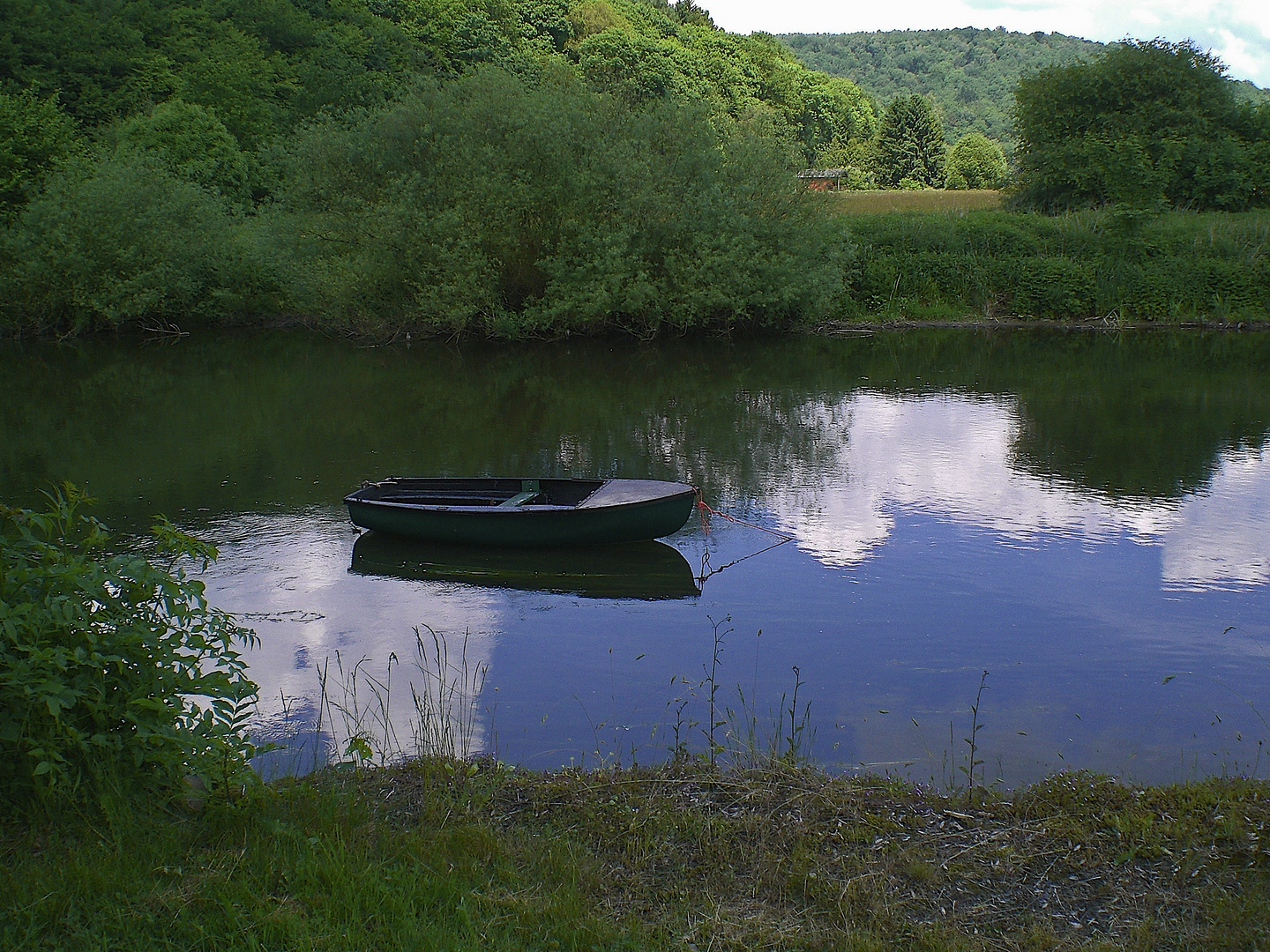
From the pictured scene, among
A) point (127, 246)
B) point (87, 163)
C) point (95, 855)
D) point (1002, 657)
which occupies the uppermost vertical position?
point (87, 163)

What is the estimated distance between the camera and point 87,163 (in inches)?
1257

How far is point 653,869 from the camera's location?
4340mm

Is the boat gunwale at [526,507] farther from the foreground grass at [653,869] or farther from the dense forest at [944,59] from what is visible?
the dense forest at [944,59]

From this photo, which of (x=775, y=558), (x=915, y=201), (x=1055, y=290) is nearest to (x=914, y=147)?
(x=915, y=201)

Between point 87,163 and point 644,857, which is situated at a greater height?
point 87,163

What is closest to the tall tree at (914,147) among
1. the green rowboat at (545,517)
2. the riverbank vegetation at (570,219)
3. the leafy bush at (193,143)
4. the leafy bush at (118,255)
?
the riverbank vegetation at (570,219)

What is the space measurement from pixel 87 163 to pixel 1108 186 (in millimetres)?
32704

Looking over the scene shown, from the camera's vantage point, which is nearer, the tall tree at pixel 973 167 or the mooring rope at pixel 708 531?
the mooring rope at pixel 708 531

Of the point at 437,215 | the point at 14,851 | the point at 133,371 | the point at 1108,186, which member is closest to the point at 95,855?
the point at 14,851

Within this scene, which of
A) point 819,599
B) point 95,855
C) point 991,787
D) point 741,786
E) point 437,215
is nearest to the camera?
point 95,855

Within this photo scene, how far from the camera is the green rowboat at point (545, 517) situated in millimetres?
10453

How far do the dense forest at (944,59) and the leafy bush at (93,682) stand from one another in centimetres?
10630

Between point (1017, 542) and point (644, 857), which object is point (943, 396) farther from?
point (644, 857)

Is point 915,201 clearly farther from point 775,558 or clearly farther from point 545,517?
point 545,517
